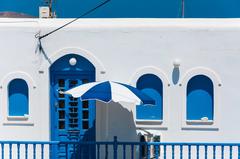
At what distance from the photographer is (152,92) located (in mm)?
11188

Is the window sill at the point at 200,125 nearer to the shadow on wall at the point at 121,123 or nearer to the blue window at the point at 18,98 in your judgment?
the shadow on wall at the point at 121,123

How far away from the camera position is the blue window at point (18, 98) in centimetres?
1141

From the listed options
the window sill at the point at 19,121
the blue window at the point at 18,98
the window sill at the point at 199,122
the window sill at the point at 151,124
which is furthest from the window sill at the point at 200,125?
the blue window at the point at 18,98

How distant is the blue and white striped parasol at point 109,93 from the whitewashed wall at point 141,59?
1.43m

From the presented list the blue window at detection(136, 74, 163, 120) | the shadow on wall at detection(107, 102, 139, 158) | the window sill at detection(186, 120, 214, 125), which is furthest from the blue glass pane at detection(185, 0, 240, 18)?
the shadow on wall at detection(107, 102, 139, 158)

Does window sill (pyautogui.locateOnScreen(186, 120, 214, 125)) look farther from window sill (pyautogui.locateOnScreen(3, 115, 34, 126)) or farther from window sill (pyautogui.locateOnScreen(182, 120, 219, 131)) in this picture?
window sill (pyautogui.locateOnScreen(3, 115, 34, 126))

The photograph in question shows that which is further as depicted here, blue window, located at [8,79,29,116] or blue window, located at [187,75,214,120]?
blue window, located at [8,79,29,116]

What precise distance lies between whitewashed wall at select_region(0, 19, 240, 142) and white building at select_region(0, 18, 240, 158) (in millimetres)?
23

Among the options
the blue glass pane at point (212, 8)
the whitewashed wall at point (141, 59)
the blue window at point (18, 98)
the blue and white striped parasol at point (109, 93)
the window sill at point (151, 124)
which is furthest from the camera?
the blue glass pane at point (212, 8)

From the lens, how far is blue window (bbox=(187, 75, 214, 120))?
11078mm


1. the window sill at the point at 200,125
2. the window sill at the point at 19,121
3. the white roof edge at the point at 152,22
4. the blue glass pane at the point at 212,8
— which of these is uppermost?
the blue glass pane at the point at 212,8

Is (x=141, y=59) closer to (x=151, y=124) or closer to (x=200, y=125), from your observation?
(x=151, y=124)

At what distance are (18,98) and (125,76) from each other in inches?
103

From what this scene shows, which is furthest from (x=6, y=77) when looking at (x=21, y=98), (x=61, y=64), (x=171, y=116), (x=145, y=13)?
(x=145, y=13)
